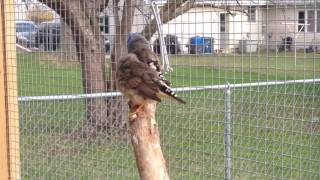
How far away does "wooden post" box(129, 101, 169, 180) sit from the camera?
3.58 meters

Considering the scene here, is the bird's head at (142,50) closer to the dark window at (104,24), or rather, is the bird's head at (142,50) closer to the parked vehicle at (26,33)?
the dark window at (104,24)

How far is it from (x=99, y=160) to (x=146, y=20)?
1.88m

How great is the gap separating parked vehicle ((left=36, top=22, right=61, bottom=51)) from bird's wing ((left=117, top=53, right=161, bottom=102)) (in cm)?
142

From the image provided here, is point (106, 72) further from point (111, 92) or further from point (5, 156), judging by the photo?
point (5, 156)

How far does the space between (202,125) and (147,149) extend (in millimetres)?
1713

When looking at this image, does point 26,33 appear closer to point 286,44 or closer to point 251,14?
point 251,14

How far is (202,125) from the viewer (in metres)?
5.29

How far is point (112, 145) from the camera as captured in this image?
6527 millimetres

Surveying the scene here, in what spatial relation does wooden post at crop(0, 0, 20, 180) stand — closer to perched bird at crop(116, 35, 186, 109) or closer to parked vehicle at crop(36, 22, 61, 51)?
parked vehicle at crop(36, 22, 61, 51)

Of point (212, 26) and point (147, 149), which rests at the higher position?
point (212, 26)

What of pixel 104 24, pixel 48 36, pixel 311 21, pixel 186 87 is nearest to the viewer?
pixel 311 21

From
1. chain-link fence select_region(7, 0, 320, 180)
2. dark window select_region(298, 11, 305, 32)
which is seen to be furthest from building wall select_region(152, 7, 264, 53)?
dark window select_region(298, 11, 305, 32)

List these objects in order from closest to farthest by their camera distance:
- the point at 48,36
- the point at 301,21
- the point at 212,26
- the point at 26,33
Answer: the point at 301,21 < the point at 212,26 < the point at 48,36 < the point at 26,33

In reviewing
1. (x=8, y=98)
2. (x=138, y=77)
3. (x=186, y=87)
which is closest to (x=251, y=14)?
(x=138, y=77)
